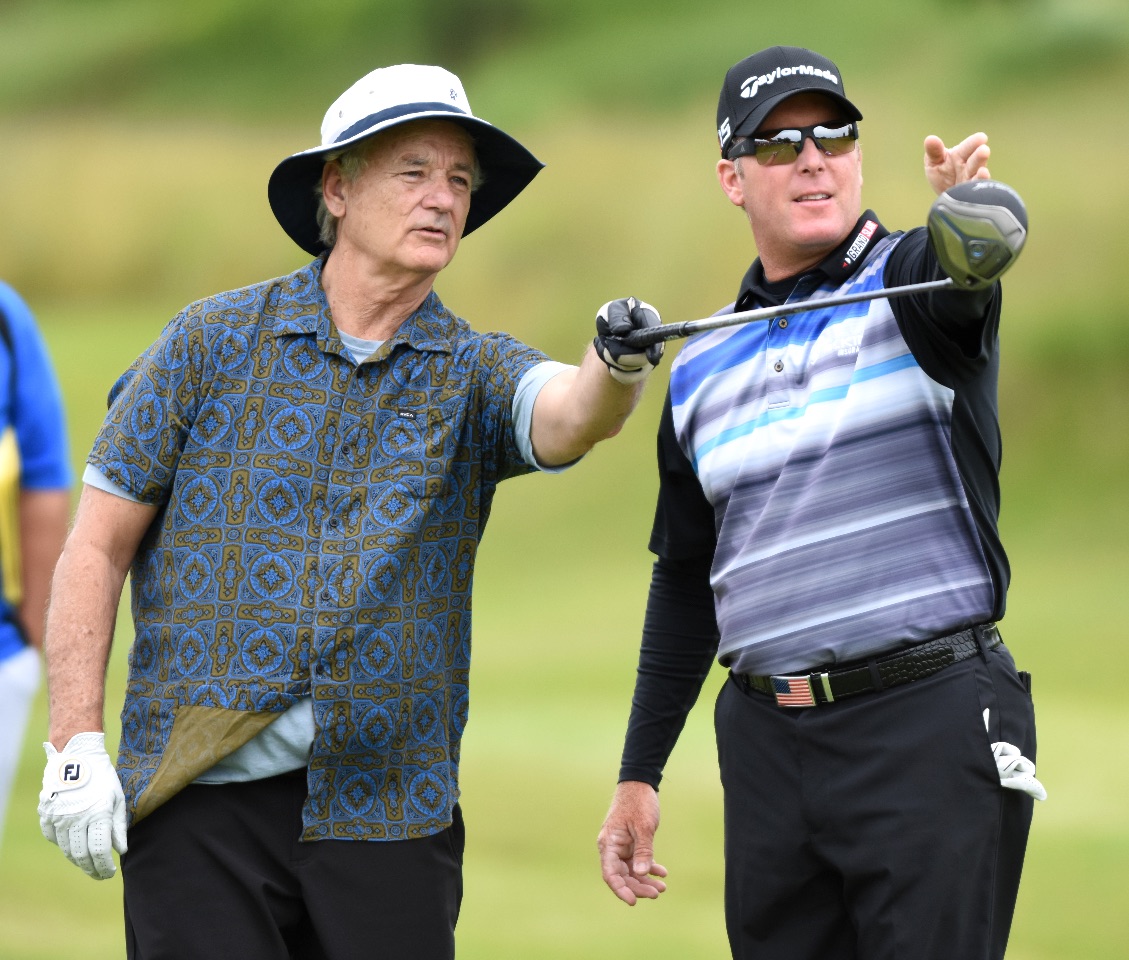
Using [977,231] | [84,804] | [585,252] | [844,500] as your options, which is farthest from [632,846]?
[585,252]

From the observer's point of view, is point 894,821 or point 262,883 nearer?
point 894,821

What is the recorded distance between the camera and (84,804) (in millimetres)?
2520

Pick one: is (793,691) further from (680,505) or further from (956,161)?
(956,161)

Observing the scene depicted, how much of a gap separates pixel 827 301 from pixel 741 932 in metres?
0.98

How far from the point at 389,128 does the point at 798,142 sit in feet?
2.02

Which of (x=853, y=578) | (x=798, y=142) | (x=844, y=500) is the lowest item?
(x=853, y=578)

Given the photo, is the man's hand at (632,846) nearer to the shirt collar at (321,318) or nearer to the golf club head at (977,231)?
the shirt collar at (321,318)

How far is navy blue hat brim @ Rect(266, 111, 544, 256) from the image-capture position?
2771 mm

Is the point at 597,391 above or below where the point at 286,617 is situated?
above

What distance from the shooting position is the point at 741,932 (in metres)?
Result: 2.65

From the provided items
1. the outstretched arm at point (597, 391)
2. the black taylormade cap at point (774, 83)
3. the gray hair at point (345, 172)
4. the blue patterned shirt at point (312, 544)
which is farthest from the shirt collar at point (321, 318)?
the black taylormade cap at point (774, 83)

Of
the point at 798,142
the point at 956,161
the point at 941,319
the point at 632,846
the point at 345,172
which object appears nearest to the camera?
the point at 941,319

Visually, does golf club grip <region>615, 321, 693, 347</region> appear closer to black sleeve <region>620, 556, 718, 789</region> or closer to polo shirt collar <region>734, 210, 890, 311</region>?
polo shirt collar <region>734, 210, 890, 311</region>

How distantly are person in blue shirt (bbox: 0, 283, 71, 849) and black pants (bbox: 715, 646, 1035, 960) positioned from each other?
187cm
